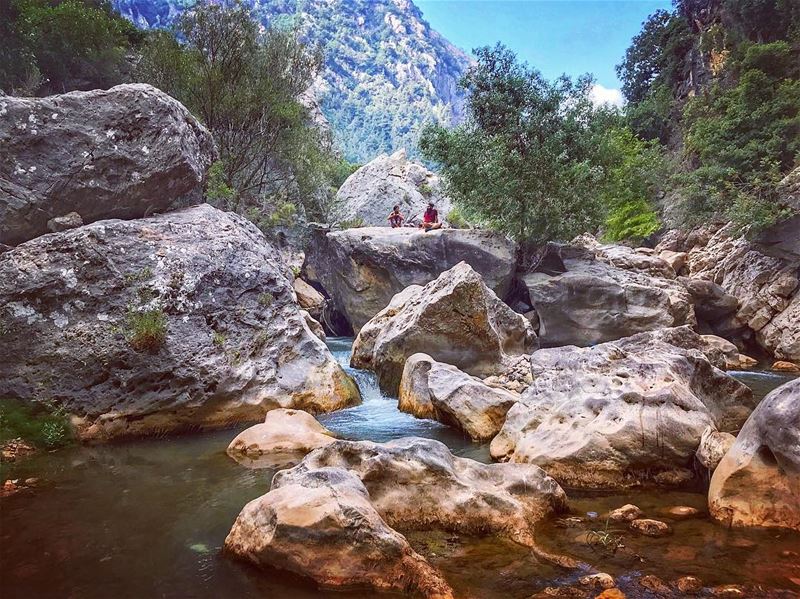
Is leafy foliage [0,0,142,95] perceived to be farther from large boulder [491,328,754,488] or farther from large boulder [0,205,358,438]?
A: large boulder [491,328,754,488]

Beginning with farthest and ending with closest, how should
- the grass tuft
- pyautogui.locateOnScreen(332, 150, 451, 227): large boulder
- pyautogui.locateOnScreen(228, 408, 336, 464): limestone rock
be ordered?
1. pyautogui.locateOnScreen(332, 150, 451, 227): large boulder
2. the grass tuft
3. pyautogui.locateOnScreen(228, 408, 336, 464): limestone rock

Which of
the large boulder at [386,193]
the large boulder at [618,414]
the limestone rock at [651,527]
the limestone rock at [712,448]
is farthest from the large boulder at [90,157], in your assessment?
the large boulder at [386,193]

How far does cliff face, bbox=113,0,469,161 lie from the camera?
94.5 meters

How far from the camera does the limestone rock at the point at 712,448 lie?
5.75 meters

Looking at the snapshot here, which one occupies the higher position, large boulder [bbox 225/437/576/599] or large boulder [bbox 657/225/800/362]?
Answer: large boulder [bbox 657/225/800/362]

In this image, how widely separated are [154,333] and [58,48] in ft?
65.5

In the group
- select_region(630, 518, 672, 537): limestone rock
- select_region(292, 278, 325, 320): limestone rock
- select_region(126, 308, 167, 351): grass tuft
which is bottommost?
select_region(630, 518, 672, 537): limestone rock

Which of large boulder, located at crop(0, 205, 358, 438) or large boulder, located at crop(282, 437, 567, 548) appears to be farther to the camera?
large boulder, located at crop(0, 205, 358, 438)

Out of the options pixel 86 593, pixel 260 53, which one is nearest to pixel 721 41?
pixel 260 53

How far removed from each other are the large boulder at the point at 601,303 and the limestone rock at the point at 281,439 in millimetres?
11584

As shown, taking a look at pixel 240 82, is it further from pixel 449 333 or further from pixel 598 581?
pixel 598 581

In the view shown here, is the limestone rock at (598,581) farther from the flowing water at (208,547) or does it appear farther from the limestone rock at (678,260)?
the limestone rock at (678,260)

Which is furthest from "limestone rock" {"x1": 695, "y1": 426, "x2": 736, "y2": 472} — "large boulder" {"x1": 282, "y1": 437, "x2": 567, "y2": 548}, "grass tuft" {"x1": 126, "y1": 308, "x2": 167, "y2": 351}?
"grass tuft" {"x1": 126, "y1": 308, "x2": 167, "y2": 351}

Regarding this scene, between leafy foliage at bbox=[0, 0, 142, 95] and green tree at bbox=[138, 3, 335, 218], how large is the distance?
2.16 m
